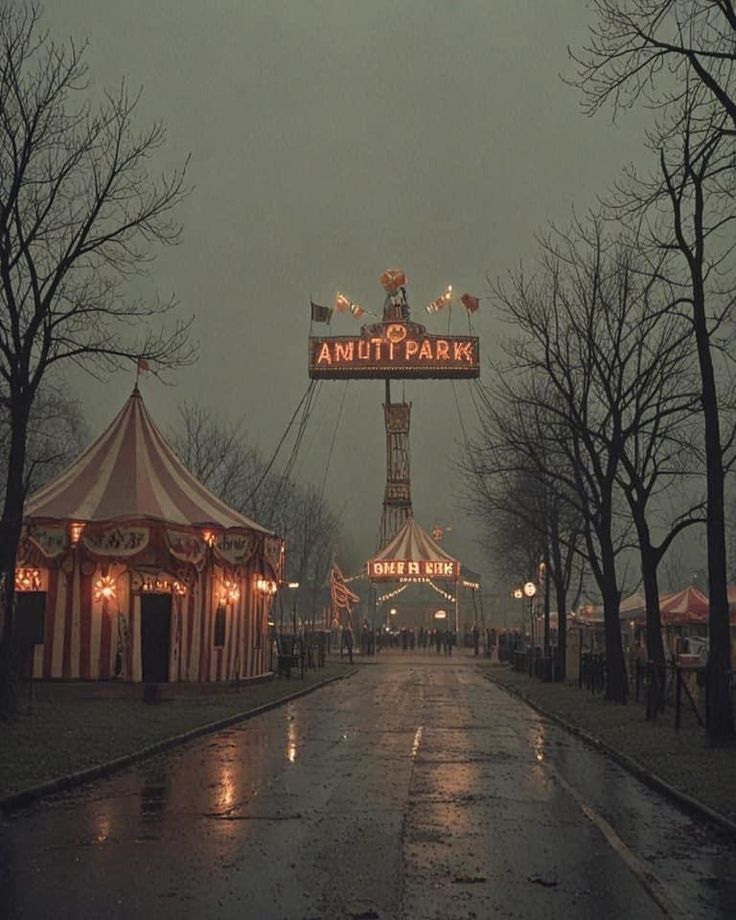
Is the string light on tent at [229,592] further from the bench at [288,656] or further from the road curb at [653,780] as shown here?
the road curb at [653,780]

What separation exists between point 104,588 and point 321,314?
122 ft

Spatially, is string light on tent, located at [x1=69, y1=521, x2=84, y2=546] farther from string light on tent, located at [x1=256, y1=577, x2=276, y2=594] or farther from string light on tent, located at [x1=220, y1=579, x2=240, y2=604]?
string light on tent, located at [x1=256, y1=577, x2=276, y2=594]

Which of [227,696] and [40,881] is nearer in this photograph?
[40,881]

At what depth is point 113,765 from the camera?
43.6 ft

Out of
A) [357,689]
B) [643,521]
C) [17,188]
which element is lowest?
[357,689]

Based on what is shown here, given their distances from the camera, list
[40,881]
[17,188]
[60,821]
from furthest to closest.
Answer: [17,188]
[60,821]
[40,881]

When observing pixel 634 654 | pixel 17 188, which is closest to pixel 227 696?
pixel 17 188

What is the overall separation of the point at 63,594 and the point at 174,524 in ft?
9.89

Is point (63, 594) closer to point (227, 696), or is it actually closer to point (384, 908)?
point (227, 696)

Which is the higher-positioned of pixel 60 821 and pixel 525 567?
pixel 525 567

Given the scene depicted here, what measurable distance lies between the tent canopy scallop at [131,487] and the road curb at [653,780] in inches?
408

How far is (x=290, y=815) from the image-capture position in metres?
10.1

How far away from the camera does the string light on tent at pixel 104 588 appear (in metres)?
25.4

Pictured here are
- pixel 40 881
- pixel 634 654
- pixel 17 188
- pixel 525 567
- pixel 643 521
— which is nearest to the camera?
pixel 40 881
